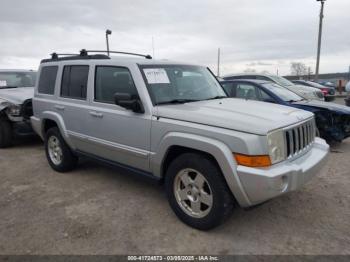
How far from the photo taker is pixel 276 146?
9.79ft

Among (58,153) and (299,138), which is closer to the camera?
(299,138)

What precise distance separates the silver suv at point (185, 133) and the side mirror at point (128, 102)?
1cm

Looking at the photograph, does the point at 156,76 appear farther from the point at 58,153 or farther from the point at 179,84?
the point at 58,153

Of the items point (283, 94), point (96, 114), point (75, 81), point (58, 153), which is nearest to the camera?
point (96, 114)

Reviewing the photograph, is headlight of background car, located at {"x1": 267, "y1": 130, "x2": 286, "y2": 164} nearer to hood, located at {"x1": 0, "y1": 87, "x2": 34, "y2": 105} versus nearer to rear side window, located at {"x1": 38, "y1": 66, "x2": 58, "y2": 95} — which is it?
rear side window, located at {"x1": 38, "y1": 66, "x2": 58, "y2": 95}

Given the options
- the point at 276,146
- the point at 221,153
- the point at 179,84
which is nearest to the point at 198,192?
the point at 221,153

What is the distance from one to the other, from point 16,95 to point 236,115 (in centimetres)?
593

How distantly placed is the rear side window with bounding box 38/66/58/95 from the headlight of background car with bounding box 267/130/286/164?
3.81 metres

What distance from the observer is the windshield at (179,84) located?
381 centimetres

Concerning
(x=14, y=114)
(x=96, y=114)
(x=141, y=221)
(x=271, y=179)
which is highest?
(x=96, y=114)

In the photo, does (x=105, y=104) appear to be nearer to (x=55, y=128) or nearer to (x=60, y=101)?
(x=60, y=101)

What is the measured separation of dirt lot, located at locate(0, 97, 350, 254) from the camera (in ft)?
10.1

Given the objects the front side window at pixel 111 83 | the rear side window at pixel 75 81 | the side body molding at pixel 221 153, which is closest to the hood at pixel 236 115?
the side body molding at pixel 221 153

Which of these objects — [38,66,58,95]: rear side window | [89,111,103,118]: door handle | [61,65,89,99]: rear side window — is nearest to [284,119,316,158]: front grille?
[89,111,103,118]: door handle
